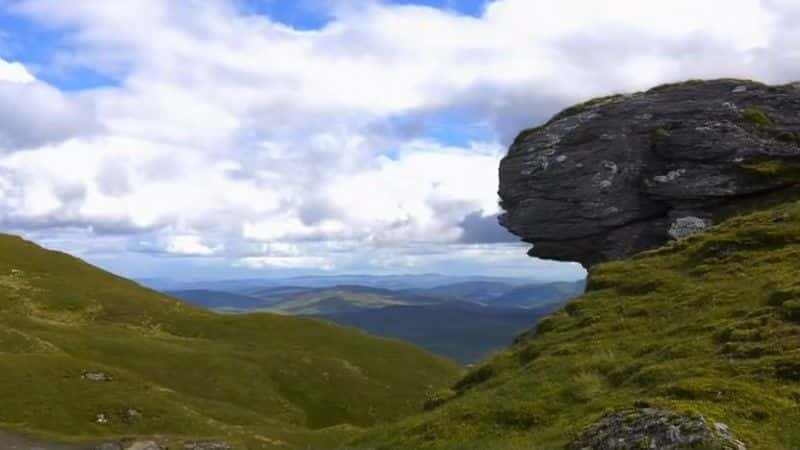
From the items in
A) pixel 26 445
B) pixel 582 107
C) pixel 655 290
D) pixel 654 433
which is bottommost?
pixel 26 445

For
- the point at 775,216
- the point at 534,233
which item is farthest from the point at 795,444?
the point at 534,233

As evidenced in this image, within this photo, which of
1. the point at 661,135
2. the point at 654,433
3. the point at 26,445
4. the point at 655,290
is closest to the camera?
the point at 654,433

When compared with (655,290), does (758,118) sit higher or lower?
higher

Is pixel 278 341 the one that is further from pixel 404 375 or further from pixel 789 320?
pixel 789 320

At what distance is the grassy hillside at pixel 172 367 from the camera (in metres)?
64.9

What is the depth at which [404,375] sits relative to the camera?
99.8 m

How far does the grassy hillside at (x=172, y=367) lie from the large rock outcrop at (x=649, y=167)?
88.0 ft

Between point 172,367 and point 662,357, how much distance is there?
68170 mm

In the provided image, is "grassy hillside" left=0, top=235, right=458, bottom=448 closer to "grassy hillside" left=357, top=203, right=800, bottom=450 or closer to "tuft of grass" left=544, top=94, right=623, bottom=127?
"grassy hillside" left=357, top=203, right=800, bottom=450

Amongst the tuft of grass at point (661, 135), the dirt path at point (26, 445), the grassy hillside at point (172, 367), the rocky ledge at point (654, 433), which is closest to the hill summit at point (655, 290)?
the rocky ledge at point (654, 433)

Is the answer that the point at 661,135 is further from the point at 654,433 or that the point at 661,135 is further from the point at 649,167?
the point at 654,433

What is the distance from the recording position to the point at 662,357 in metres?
28.8

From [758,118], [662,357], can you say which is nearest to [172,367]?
[758,118]

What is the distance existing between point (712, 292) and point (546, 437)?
16.6m
